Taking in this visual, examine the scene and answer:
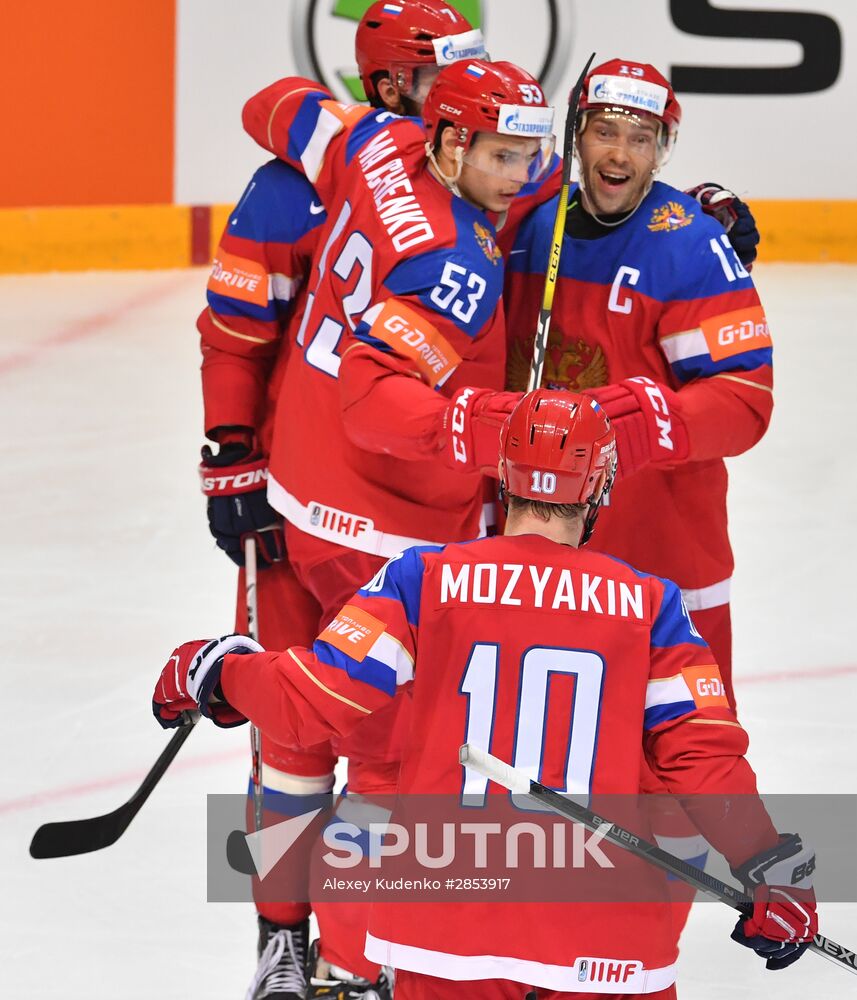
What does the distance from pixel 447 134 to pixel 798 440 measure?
11.0 ft

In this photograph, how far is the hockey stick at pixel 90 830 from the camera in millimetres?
2447

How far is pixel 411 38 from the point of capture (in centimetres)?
279

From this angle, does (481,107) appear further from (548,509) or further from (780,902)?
(780,902)

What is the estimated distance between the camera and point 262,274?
290 cm

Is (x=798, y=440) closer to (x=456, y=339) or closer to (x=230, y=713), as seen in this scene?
(x=456, y=339)

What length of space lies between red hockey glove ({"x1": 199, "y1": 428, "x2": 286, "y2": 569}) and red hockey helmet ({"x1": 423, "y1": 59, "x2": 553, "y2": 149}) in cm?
67

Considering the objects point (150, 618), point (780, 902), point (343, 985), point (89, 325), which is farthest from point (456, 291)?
point (89, 325)

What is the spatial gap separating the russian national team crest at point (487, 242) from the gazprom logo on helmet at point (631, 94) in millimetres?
281

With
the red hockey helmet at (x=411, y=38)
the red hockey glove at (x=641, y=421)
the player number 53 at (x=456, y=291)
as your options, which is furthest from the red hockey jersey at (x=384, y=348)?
the red hockey glove at (x=641, y=421)

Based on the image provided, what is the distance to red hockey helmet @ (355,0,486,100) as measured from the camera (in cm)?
279

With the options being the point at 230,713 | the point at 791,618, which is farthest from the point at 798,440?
the point at 230,713

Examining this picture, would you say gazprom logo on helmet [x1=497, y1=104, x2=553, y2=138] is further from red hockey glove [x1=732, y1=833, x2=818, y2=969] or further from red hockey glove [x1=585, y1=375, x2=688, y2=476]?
red hockey glove [x1=732, y1=833, x2=818, y2=969]

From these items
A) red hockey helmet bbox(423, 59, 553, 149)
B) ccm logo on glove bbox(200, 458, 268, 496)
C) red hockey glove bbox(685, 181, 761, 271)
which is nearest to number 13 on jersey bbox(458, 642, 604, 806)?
red hockey helmet bbox(423, 59, 553, 149)

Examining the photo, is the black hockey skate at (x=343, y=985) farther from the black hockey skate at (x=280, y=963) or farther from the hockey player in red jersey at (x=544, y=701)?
the hockey player in red jersey at (x=544, y=701)
